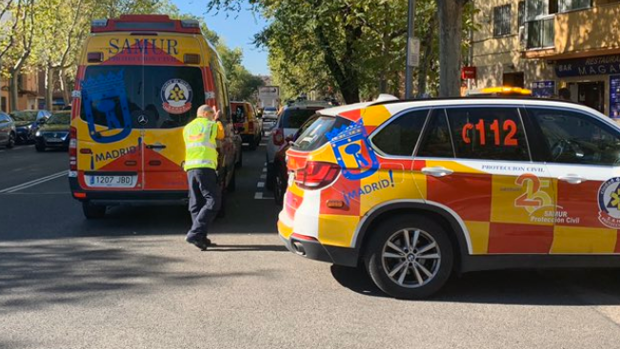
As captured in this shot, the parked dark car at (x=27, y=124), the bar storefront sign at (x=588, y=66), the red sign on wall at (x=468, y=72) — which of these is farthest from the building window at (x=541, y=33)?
the parked dark car at (x=27, y=124)

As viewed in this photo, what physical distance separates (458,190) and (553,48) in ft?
54.1

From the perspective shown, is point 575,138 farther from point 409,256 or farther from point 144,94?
point 144,94

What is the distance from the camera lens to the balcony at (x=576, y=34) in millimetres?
Answer: 17547

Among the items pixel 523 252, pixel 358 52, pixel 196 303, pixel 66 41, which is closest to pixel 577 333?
pixel 523 252

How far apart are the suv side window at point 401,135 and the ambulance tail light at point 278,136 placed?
7079 mm

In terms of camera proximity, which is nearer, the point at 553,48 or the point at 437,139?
the point at 437,139

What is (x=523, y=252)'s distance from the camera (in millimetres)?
5320

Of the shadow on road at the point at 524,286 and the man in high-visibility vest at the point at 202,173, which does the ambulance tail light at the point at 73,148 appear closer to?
the man in high-visibility vest at the point at 202,173

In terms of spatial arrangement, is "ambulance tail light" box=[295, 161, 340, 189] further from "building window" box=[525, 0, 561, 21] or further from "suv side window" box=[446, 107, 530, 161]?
"building window" box=[525, 0, 561, 21]

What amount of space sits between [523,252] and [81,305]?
378 centimetres

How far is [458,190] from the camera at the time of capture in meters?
5.24

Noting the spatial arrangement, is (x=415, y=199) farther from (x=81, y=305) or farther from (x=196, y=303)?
(x=81, y=305)

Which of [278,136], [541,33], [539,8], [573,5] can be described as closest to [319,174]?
[278,136]

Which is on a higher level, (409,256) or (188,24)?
(188,24)
